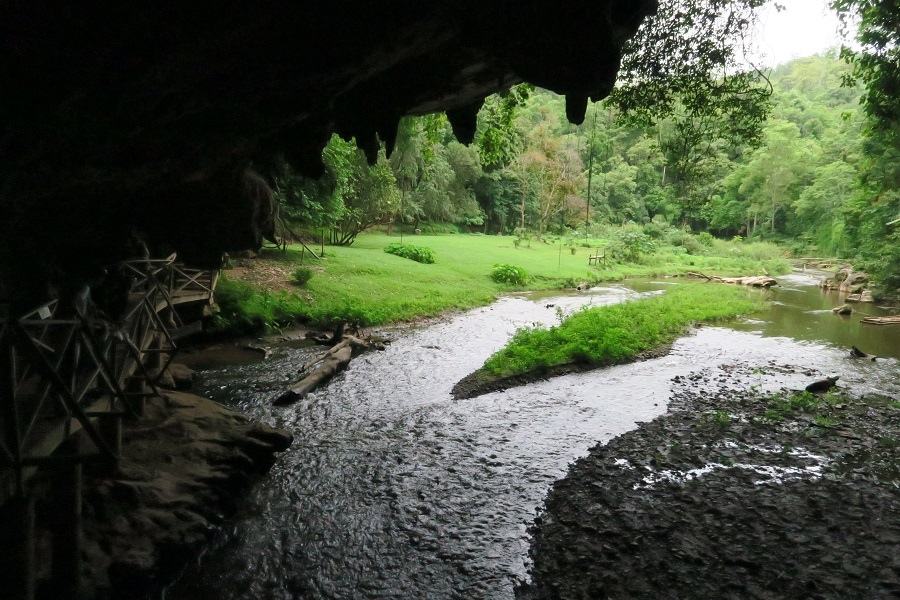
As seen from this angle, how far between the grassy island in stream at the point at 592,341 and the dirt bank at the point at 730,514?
420 cm

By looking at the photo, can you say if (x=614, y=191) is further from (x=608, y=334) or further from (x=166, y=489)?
(x=166, y=489)

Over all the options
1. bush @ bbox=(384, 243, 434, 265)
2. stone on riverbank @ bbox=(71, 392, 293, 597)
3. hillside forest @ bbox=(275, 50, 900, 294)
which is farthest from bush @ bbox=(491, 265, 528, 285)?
stone on riverbank @ bbox=(71, 392, 293, 597)

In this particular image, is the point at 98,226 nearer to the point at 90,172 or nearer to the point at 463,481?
the point at 90,172

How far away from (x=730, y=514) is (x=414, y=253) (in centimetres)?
2905

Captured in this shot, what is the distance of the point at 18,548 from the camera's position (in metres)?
4.53

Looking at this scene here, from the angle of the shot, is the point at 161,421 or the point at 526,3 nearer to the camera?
the point at 526,3

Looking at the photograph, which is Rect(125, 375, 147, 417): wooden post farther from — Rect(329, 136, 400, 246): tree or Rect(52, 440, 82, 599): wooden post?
Rect(329, 136, 400, 246): tree

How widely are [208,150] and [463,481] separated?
6.36 m

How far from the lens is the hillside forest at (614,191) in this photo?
89.1 feet

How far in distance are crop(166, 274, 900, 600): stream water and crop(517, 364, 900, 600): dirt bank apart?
71cm

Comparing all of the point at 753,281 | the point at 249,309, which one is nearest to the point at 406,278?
the point at 249,309

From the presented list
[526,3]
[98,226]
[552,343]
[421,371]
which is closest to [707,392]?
[552,343]

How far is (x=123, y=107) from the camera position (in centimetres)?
478

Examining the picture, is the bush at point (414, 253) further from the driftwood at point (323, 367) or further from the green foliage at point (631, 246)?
the green foliage at point (631, 246)
